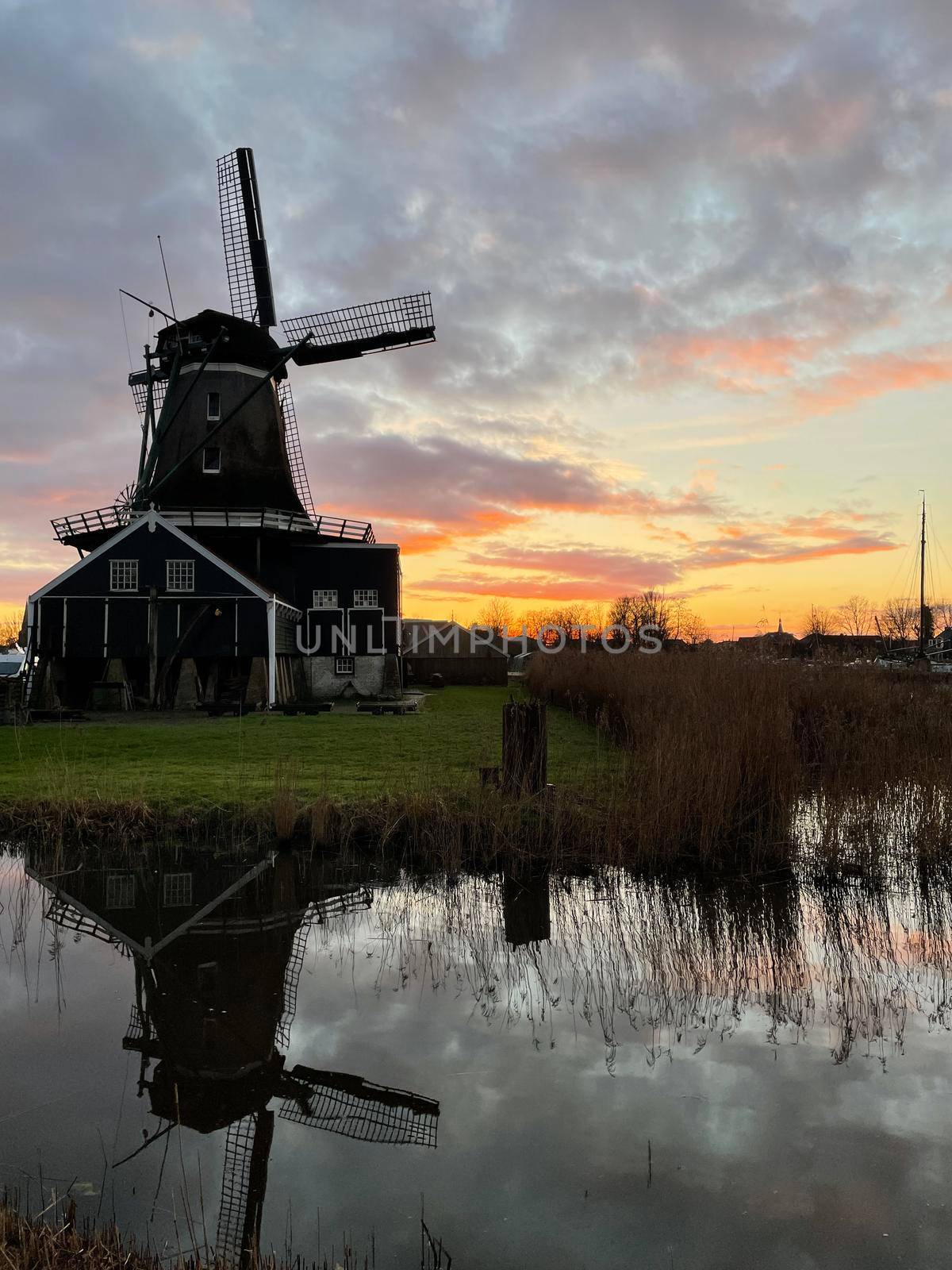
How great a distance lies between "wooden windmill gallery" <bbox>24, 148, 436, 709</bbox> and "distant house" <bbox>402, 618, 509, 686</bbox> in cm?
1697

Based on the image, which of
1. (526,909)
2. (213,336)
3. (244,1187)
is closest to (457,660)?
(213,336)

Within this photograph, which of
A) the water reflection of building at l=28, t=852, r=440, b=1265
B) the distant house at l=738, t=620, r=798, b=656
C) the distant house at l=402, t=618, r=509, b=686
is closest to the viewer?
the water reflection of building at l=28, t=852, r=440, b=1265

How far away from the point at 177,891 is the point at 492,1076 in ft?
16.3

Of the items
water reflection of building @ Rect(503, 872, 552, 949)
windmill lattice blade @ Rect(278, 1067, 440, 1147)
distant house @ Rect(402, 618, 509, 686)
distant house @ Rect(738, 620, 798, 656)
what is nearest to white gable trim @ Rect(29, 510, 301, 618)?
distant house @ Rect(738, 620, 798, 656)

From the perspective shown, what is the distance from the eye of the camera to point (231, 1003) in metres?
6.43

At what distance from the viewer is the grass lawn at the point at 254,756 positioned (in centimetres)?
1299

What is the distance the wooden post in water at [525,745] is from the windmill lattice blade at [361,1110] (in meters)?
6.71

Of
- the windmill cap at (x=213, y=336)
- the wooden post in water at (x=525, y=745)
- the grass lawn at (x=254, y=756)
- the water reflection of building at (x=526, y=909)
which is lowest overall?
the water reflection of building at (x=526, y=909)

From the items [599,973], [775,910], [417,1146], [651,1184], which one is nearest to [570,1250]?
[651,1184]

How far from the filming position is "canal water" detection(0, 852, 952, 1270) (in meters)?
4.08

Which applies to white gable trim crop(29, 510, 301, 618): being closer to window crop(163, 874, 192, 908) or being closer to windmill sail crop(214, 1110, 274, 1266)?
window crop(163, 874, 192, 908)

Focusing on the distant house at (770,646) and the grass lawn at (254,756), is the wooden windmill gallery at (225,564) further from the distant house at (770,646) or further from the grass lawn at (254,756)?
the distant house at (770,646)

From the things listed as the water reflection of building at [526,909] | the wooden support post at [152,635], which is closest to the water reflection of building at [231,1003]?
the water reflection of building at [526,909]

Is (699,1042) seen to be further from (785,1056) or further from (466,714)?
(466,714)
